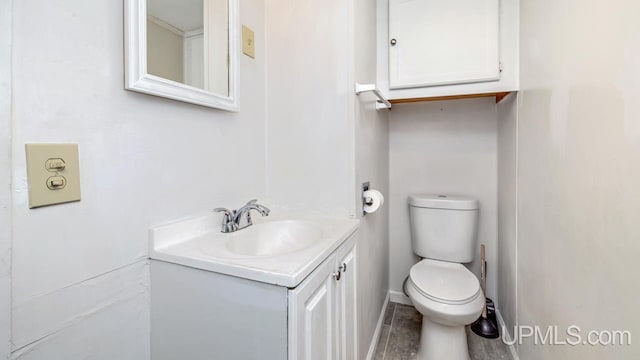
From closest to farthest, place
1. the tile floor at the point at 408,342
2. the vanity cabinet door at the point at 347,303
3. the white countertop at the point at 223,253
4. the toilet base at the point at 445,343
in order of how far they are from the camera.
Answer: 1. the white countertop at the point at 223,253
2. the vanity cabinet door at the point at 347,303
3. the toilet base at the point at 445,343
4. the tile floor at the point at 408,342

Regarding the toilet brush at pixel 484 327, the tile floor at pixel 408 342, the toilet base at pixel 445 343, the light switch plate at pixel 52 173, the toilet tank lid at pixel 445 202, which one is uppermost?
the light switch plate at pixel 52 173

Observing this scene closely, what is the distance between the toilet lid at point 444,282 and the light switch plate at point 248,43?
143 centimetres

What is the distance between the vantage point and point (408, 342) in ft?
5.30

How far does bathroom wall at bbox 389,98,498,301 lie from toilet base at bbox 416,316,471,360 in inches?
23.6

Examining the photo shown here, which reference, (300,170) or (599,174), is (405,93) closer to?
(300,170)

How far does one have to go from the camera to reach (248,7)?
1.16 meters

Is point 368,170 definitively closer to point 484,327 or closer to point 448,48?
point 448,48

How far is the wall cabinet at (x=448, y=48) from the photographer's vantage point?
1.42m

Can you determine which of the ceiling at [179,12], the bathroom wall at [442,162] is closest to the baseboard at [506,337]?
the bathroom wall at [442,162]

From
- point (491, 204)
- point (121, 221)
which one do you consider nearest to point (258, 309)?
point (121, 221)

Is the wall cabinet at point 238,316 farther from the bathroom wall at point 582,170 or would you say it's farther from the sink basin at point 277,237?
the bathroom wall at point 582,170

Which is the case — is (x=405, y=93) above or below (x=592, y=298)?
above

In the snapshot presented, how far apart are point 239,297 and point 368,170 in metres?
0.96

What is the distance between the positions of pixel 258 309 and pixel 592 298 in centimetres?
92
